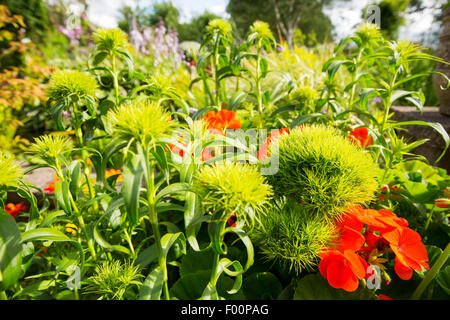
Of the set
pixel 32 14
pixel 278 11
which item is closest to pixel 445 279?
pixel 32 14

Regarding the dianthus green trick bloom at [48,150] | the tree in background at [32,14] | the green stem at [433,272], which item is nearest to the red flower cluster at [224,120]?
the dianthus green trick bloom at [48,150]

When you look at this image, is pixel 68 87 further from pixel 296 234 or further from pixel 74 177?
pixel 296 234

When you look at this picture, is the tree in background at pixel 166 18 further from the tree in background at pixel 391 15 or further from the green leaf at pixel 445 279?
the green leaf at pixel 445 279

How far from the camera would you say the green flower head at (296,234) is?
58 centimetres

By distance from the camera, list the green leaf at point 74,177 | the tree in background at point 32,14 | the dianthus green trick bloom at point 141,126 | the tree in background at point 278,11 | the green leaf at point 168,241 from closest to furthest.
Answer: the dianthus green trick bloom at point 141,126 < the green leaf at point 168,241 < the green leaf at point 74,177 < the tree in background at point 32,14 < the tree in background at point 278,11

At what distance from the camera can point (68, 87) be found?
0.72m

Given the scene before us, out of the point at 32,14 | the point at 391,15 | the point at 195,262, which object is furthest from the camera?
the point at 391,15

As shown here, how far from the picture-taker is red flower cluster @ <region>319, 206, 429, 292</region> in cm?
57

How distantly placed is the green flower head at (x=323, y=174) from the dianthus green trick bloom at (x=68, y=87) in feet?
1.81

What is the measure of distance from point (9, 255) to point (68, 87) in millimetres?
445

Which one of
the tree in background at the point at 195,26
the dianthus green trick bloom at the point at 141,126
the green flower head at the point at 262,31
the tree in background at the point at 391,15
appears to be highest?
the tree in background at the point at 195,26

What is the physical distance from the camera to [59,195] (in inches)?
24.0
